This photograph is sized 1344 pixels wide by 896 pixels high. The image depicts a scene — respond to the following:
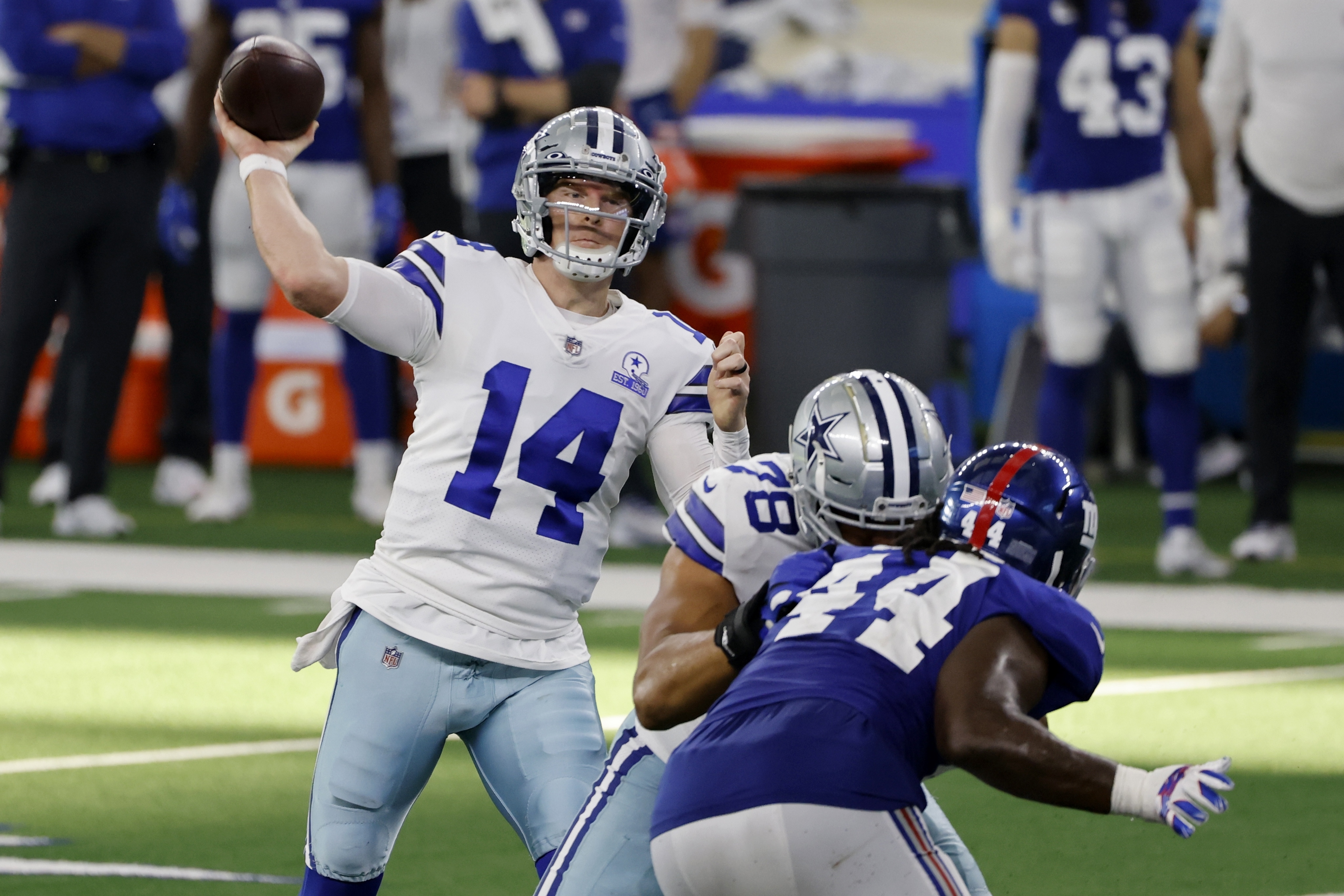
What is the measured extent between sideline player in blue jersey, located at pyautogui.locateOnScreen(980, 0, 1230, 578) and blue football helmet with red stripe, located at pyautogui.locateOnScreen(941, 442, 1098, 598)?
4.34 metres

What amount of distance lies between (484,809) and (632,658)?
5.16ft

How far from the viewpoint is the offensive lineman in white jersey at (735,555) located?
9.21ft

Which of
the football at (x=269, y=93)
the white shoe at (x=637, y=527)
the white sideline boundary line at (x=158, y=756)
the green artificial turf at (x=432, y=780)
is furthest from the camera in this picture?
the white shoe at (x=637, y=527)

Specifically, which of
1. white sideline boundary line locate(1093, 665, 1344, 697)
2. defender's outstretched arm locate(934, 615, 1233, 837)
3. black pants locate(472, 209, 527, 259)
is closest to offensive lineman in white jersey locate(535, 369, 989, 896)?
defender's outstretched arm locate(934, 615, 1233, 837)

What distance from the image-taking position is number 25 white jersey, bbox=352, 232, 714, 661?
3.31 m

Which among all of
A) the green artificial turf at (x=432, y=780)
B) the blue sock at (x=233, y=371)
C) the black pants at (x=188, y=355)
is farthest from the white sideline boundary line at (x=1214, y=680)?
the black pants at (x=188, y=355)

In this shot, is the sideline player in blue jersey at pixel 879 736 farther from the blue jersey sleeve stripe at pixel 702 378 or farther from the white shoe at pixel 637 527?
the white shoe at pixel 637 527

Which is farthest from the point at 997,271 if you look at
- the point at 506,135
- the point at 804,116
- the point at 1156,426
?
the point at 804,116

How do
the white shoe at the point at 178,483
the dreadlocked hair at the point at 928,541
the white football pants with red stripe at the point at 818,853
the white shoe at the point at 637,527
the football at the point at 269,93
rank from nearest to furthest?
the white football pants with red stripe at the point at 818,853 → the dreadlocked hair at the point at 928,541 → the football at the point at 269,93 → the white shoe at the point at 637,527 → the white shoe at the point at 178,483

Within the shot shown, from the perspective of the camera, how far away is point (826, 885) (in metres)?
2.55

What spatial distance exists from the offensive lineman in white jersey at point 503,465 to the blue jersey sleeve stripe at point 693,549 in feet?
→ 1.13

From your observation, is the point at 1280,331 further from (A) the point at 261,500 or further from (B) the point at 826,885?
(B) the point at 826,885

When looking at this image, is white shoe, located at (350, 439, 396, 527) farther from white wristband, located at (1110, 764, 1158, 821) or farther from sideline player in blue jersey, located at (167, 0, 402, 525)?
white wristband, located at (1110, 764, 1158, 821)

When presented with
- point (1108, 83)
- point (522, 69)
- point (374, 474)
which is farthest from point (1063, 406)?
point (374, 474)
